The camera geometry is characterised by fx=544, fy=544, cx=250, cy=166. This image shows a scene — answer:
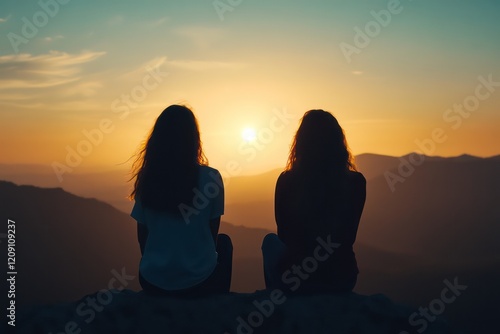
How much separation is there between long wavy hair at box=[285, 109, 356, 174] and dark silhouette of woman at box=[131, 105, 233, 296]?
788 mm

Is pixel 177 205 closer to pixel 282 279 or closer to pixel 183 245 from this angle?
pixel 183 245

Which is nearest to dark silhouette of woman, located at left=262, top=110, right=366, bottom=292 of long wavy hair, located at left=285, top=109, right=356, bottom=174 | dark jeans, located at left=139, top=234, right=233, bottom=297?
long wavy hair, located at left=285, top=109, right=356, bottom=174

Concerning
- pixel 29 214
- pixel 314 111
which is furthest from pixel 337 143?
pixel 29 214

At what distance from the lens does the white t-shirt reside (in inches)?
185

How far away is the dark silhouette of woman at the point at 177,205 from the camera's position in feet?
15.3

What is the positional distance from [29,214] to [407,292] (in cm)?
2687

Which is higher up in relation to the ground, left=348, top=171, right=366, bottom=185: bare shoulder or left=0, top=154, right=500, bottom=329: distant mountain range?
left=348, top=171, right=366, bottom=185: bare shoulder

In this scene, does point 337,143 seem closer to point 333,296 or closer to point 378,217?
point 333,296

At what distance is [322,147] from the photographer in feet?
15.9

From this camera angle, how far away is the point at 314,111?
16.5ft

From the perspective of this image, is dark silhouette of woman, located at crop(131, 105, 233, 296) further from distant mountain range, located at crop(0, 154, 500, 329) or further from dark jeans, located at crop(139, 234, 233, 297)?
distant mountain range, located at crop(0, 154, 500, 329)

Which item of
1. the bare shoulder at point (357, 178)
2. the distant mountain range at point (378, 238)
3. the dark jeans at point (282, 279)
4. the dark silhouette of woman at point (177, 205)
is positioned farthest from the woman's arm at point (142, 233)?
the distant mountain range at point (378, 238)

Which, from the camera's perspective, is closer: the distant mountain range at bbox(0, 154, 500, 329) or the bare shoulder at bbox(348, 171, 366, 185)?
the bare shoulder at bbox(348, 171, 366, 185)

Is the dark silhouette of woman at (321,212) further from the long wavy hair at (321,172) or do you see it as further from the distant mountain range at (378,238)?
the distant mountain range at (378,238)
